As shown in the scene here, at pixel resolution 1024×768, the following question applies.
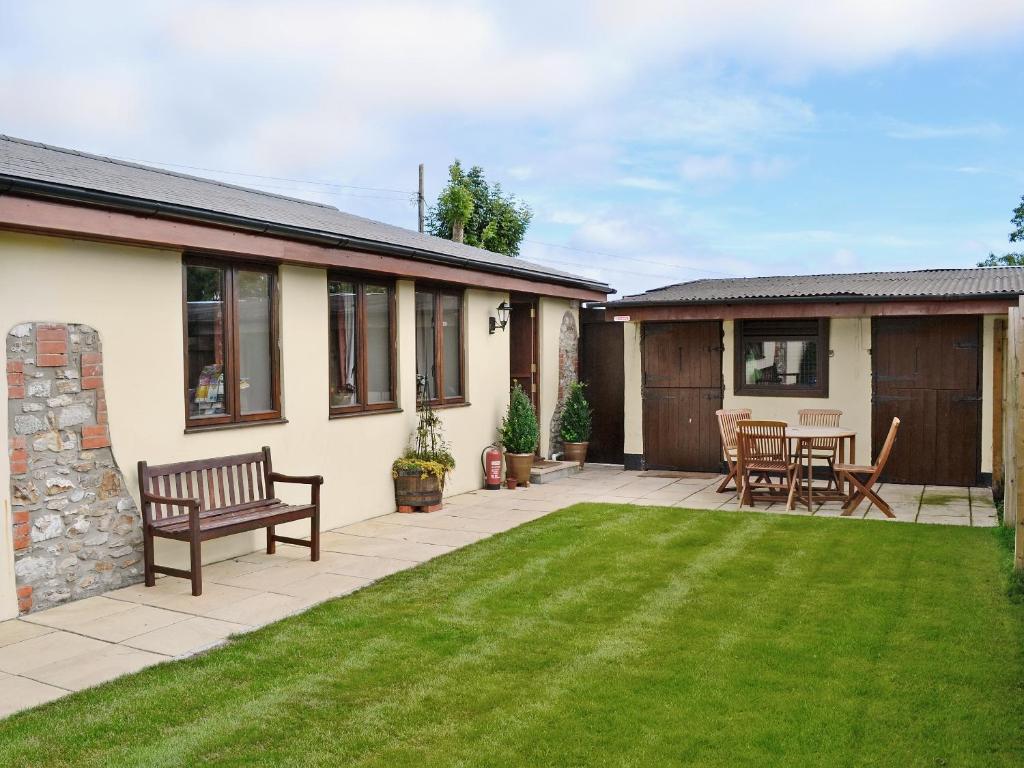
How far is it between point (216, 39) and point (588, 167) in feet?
61.7

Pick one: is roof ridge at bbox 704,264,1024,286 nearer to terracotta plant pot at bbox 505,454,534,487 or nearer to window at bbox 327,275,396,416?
terracotta plant pot at bbox 505,454,534,487

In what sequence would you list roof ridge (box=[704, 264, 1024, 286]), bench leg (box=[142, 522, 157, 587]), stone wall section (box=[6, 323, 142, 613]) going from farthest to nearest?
roof ridge (box=[704, 264, 1024, 286]) < bench leg (box=[142, 522, 157, 587]) < stone wall section (box=[6, 323, 142, 613])

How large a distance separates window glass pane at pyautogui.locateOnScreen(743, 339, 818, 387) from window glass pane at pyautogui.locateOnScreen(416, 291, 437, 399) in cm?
427

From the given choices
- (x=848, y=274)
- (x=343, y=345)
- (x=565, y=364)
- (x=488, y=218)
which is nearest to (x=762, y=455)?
(x=565, y=364)

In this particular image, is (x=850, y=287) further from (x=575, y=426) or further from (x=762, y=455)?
(x=575, y=426)

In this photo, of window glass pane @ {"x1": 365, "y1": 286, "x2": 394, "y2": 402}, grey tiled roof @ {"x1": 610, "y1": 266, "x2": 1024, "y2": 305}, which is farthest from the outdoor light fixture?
window glass pane @ {"x1": 365, "y1": 286, "x2": 394, "y2": 402}

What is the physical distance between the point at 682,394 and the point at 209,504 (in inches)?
270

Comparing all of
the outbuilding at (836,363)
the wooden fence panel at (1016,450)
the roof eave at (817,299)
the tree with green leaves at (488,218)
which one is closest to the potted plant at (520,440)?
the outbuilding at (836,363)

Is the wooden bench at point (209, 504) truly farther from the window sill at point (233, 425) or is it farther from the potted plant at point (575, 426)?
the potted plant at point (575, 426)

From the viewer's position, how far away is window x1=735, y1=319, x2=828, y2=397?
10.4 m

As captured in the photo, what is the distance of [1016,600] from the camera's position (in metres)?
5.11

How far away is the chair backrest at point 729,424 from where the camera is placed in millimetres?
9273

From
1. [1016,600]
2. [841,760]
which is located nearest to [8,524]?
[841,760]

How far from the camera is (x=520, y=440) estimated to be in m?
9.95
